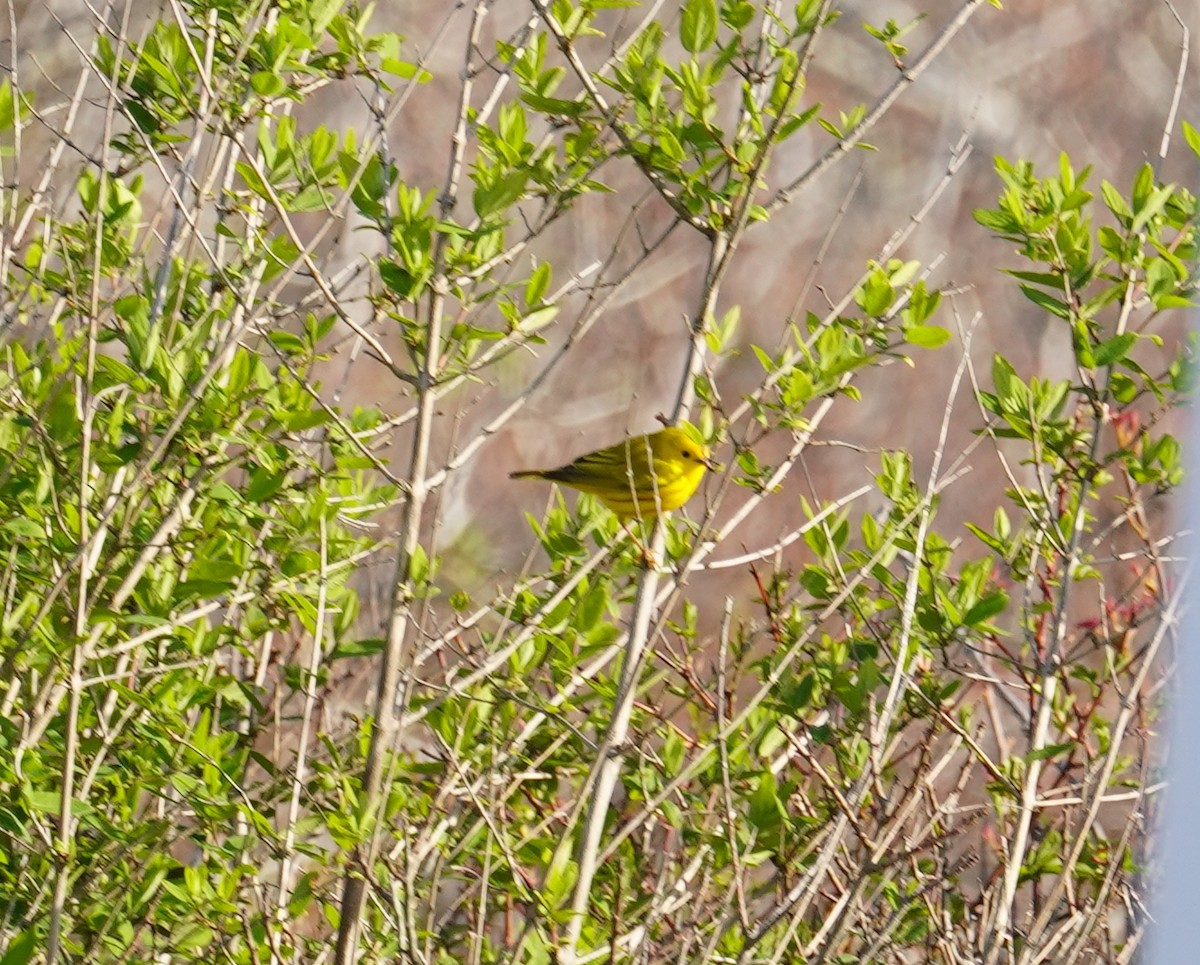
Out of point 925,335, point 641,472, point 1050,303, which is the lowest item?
point 641,472

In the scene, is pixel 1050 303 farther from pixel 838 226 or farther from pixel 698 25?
pixel 838 226

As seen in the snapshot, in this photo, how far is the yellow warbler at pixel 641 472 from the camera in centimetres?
473

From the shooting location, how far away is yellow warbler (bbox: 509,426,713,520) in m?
4.73

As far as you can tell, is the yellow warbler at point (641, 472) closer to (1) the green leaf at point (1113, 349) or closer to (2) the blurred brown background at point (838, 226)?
(2) the blurred brown background at point (838, 226)

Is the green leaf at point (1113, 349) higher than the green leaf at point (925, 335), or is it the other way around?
the green leaf at point (1113, 349)

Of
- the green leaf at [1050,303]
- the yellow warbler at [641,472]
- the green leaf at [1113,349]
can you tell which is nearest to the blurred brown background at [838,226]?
the yellow warbler at [641,472]

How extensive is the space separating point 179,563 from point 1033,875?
6.49 ft

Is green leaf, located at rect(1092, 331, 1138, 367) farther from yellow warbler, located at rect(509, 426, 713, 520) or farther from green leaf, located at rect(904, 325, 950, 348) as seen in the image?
yellow warbler, located at rect(509, 426, 713, 520)

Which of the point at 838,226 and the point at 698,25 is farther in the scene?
the point at 838,226

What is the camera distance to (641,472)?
5039 mm

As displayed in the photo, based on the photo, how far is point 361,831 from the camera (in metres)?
2.64

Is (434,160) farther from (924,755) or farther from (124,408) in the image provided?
(924,755)

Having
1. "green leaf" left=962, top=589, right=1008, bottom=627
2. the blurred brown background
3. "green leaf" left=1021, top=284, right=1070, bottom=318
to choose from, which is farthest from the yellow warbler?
"green leaf" left=1021, top=284, right=1070, bottom=318

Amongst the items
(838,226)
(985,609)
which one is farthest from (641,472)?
(838,226)
